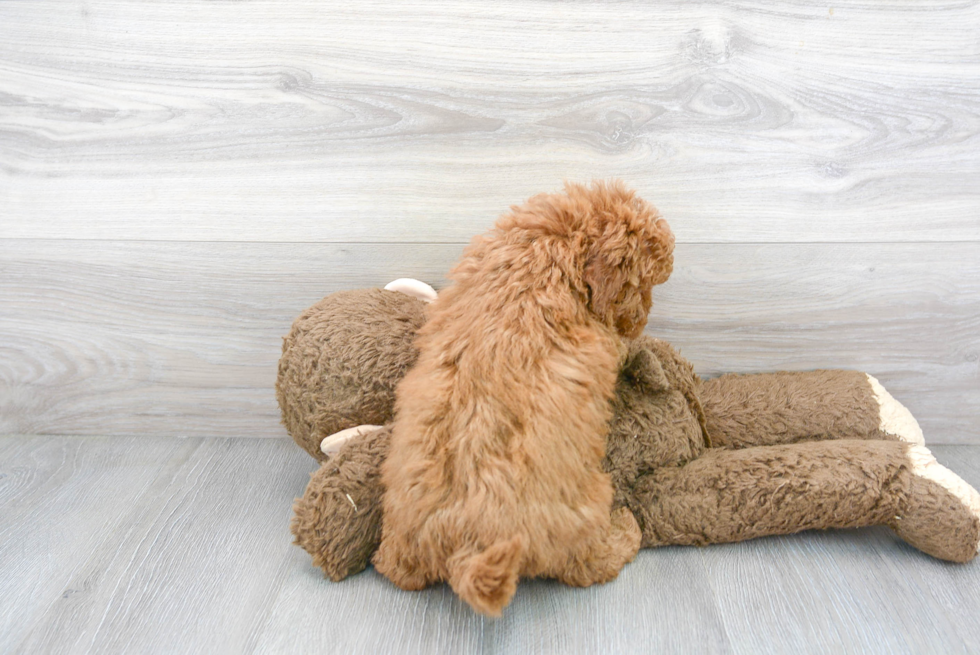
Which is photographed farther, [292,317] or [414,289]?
[292,317]

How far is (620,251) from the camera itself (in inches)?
31.7

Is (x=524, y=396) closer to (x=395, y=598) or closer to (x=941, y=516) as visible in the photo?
(x=395, y=598)

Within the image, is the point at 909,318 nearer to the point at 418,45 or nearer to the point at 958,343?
the point at 958,343

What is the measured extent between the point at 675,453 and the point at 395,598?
41cm

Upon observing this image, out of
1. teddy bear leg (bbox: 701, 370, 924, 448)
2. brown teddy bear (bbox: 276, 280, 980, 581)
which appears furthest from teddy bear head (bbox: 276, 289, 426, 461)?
teddy bear leg (bbox: 701, 370, 924, 448)

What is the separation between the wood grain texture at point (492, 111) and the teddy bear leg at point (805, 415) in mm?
246

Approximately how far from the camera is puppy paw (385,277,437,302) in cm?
109

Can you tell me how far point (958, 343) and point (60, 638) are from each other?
4.49 ft

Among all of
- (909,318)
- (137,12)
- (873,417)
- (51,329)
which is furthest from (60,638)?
(909,318)

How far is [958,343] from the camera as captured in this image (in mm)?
1153

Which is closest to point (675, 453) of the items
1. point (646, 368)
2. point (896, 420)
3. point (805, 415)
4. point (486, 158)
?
point (646, 368)

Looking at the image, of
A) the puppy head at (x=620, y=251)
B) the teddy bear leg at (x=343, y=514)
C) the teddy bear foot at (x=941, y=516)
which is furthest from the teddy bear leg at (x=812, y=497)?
the teddy bear leg at (x=343, y=514)

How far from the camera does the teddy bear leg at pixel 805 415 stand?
1062mm

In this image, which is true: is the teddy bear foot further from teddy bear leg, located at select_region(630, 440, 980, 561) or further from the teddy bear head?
the teddy bear head
